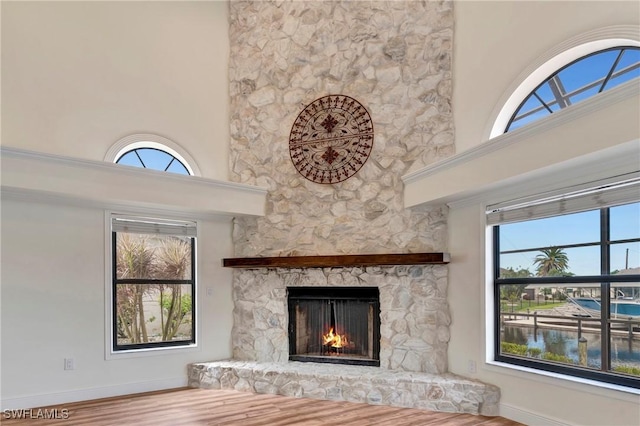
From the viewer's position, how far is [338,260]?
468 cm

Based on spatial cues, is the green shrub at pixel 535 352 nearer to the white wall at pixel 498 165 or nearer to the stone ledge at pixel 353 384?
the white wall at pixel 498 165

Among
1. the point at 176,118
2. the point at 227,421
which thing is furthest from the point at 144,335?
the point at 176,118

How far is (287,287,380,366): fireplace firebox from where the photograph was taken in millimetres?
4871

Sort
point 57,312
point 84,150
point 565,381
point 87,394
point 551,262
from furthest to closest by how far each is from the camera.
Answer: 1. point 84,150
2. point 87,394
3. point 57,312
4. point 551,262
5. point 565,381

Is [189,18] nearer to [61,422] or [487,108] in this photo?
[487,108]

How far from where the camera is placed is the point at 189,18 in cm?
543

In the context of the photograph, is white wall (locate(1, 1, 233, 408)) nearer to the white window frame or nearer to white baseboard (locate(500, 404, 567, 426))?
the white window frame

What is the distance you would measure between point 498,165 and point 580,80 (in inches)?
43.7

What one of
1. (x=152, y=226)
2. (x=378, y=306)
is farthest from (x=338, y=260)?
(x=152, y=226)

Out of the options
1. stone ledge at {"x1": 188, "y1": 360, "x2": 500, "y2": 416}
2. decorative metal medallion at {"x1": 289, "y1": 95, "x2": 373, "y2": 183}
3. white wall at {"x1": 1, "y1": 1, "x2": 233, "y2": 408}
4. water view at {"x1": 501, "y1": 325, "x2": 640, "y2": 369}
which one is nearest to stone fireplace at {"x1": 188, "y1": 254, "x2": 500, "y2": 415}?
stone ledge at {"x1": 188, "y1": 360, "x2": 500, "y2": 416}

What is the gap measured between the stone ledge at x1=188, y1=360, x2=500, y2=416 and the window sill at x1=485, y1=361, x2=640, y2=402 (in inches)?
8.7

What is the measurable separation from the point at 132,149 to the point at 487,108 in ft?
13.6

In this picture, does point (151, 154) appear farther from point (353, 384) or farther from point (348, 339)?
point (353, 384)

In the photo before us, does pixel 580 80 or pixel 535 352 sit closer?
pixel 580 80
